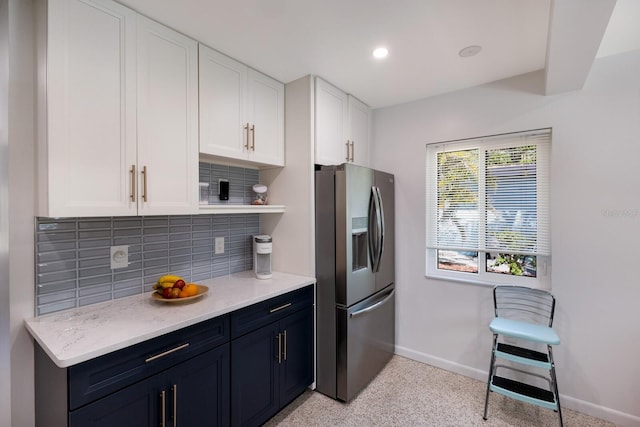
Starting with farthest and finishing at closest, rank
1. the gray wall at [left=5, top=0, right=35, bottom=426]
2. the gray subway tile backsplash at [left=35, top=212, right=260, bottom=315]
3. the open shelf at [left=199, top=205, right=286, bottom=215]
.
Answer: the open shelf at [left=199, top=205, right=286, bottom=215], the gray subway tile backsplash at [left=35, top=212, right=260, bottom=315], the gray wall at [left=5, top=0, right=35, bottom=426]

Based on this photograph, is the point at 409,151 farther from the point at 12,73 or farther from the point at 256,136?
the point at 12,73

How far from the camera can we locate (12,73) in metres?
1.41

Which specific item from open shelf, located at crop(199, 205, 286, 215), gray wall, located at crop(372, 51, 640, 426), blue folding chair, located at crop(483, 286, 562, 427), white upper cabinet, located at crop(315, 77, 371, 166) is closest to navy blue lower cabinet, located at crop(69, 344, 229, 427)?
open shelf, located at crop(199, 205, 286, 215)

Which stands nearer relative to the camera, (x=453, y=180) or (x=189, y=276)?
(x=189, y=276)

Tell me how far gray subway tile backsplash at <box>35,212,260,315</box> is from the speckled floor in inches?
47.1

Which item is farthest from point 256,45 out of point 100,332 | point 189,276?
point 100,332

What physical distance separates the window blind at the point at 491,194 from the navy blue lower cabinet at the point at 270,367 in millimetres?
1475

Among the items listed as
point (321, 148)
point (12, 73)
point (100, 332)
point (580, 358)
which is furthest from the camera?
point (321, 148)

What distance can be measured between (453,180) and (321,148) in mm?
1272

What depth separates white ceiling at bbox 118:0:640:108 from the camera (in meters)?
1.50

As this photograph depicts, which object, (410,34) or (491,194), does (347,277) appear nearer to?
(491,194)

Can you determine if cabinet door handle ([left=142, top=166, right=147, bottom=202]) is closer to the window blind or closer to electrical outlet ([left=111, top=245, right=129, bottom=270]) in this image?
electrical outlet ([left=111, top=245, right=129, bottom=270])

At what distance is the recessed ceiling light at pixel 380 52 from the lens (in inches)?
75.9

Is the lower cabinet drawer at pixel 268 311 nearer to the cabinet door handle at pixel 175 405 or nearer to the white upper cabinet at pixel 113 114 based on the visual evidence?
the cabinet door handle at pixel 175 405
